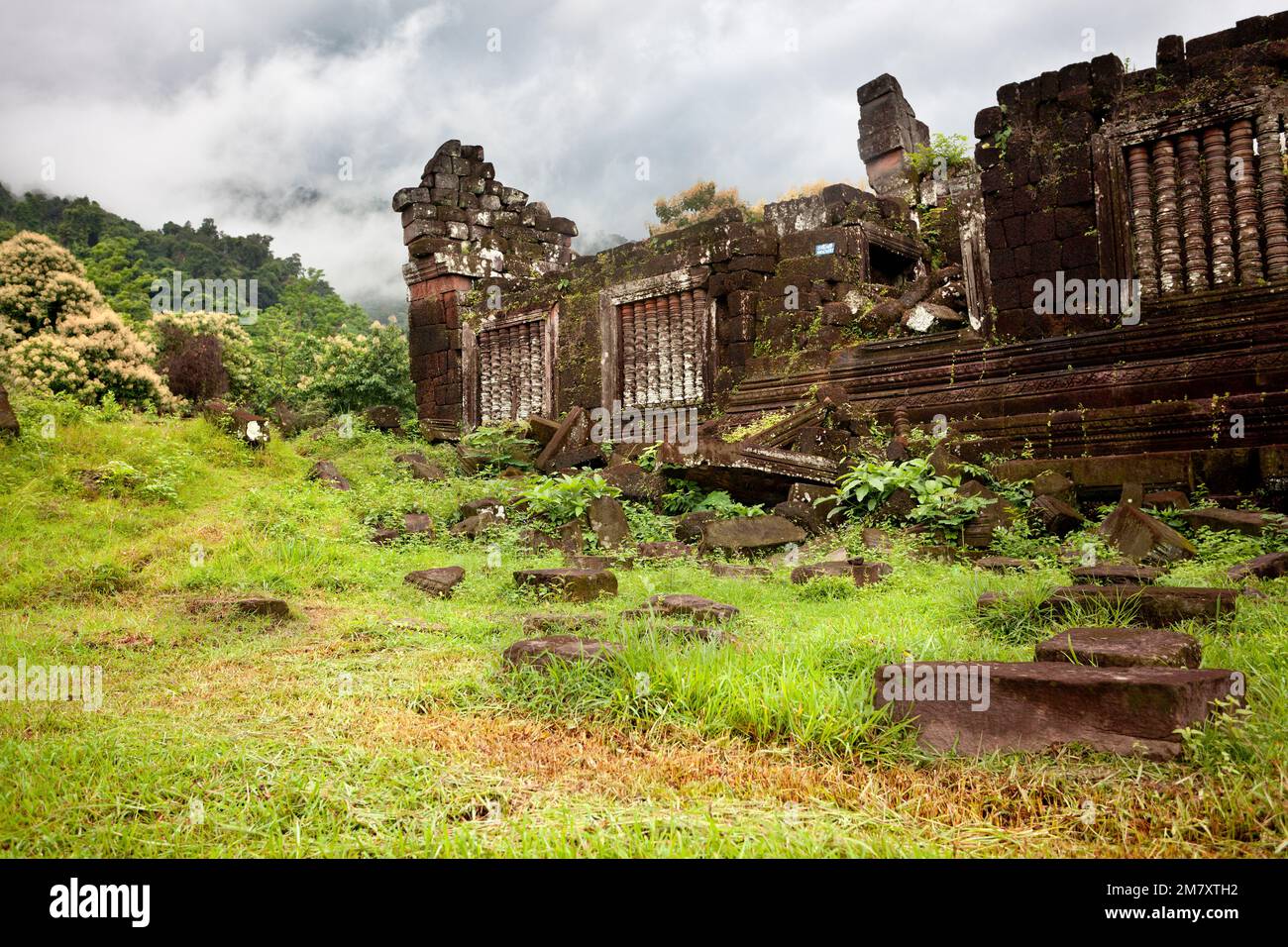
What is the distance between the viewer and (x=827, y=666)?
3.04m

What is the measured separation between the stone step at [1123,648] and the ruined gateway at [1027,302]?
403cm

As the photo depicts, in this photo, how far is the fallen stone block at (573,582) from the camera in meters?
5.16

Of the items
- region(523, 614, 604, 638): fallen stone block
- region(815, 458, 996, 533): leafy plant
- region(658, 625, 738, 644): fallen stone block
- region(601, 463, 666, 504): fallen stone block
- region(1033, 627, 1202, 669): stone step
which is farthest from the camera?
region(601, 463, 666, 504): fallen stone block

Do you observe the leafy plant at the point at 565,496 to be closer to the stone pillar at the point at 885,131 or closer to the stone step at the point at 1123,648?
the stone step at the point at 1123,648

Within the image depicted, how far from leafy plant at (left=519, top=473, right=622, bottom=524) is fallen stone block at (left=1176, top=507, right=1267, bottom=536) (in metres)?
4.51

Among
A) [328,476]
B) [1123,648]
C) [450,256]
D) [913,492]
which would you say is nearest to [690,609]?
[1123,648]

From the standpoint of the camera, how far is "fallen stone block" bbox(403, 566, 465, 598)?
5.45 m

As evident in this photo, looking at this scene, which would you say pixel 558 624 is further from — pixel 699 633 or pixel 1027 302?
pixel 1027 302

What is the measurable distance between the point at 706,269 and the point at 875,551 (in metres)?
5.23

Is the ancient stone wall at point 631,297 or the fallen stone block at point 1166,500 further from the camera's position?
the ancient stone wall at point 631,297

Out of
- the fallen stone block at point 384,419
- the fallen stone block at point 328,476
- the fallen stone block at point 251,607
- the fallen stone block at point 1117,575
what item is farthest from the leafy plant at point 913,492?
the fallen stone block at point 384,419

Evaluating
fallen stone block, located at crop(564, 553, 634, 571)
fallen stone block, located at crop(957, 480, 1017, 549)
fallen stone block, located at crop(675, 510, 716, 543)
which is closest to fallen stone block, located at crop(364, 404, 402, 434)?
fallen stone block, located at crop(675, 510, 716, 543)
